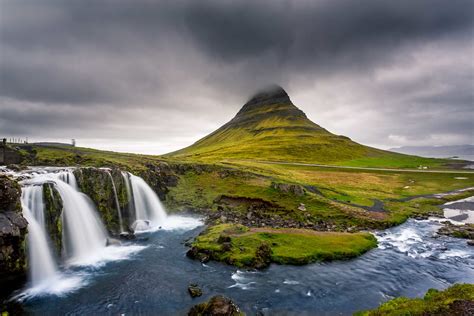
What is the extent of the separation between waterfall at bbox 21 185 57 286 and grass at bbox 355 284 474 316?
101 ft

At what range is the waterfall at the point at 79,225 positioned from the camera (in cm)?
3500

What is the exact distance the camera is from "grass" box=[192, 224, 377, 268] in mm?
32978

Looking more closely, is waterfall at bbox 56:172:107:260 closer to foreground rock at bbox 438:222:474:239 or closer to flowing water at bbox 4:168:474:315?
flowing water at bbox 4:168:474:315

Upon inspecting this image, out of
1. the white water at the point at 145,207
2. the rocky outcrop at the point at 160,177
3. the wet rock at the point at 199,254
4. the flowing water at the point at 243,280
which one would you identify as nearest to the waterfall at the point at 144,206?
the white water at the point at 145,207

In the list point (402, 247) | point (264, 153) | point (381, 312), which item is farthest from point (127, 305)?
point (264, 153)

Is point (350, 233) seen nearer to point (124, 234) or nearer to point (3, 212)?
point (124, 234)

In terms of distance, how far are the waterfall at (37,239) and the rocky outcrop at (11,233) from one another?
65.3 inches

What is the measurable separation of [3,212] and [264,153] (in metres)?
173

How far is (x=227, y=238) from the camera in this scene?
3681 cm

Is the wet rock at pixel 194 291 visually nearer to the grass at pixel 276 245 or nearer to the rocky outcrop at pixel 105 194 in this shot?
the grass at pixel 276 245

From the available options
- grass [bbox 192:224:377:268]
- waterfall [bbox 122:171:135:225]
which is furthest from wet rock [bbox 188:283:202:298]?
waterfall [bbox 122:171:135:225]

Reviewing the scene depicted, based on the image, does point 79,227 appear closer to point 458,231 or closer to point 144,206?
point 144,206

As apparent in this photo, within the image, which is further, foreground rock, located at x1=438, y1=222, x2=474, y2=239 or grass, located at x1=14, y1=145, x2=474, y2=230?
grass, located at x1=14, y1=145, x2=474, y2=230

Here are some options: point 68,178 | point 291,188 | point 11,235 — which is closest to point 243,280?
point 11,235
